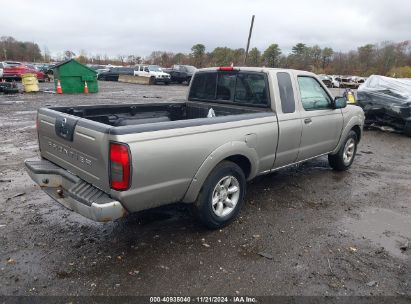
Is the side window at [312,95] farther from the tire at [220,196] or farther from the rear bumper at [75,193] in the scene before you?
the rear bumper at [75,193]

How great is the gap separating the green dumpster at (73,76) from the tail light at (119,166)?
19.1 meters

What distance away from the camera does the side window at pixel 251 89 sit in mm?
4730

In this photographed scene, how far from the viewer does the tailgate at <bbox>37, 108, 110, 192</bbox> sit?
10.1ft

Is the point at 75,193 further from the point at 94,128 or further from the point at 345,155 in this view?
the point at 345,155

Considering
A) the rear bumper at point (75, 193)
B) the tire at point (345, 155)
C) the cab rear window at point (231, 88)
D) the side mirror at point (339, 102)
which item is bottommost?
the tire at point (345, 155)

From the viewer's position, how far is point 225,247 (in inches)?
147

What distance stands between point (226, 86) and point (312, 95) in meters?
1.37

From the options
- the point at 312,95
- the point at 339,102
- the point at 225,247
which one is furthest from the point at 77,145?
the point at 339,102

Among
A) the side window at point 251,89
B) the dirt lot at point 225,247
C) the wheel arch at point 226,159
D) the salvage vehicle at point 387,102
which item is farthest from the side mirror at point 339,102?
the salvage vehicle at point 387,102

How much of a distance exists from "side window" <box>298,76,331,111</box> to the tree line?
196 ft

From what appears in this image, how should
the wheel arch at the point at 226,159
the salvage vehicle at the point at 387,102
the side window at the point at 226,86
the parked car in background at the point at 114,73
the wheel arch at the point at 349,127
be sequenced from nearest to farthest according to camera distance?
the wheel arch at the point at 226,159, the side window at the point at 226,86, the wheel arch at the point at 349,127, the salvage vehicle at the point at 387,102, the parked car in background at the point at 114,73

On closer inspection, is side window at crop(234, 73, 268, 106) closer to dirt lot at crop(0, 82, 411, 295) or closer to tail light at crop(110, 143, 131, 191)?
dirt lot at crop(0, 82, 411, 295)

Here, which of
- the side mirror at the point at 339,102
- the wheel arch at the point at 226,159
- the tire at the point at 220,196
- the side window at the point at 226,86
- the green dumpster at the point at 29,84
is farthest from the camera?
the green dumpster at the point at 29,84

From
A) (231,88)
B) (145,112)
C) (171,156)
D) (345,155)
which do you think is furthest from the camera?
(345,155)
